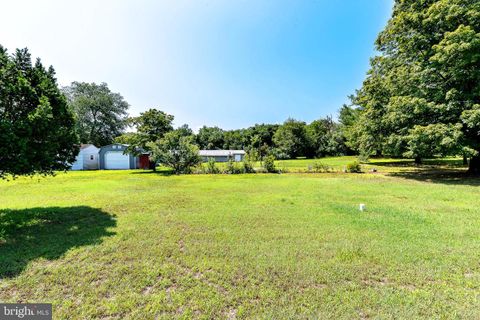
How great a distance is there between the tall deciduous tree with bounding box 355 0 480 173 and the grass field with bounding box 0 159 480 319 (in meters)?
6.73

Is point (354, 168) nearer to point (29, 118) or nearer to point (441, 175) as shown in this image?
point (441, 175)

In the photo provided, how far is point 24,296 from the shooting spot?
279 centimetres

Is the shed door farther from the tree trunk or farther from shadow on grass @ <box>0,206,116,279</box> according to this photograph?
the tree trunk

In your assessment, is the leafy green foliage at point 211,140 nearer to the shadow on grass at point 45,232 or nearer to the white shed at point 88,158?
the white shed at point 88,158

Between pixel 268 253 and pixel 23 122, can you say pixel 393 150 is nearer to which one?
pixel 268 253

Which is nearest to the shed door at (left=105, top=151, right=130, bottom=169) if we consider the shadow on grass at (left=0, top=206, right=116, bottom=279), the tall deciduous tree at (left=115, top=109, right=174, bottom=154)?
the tall deciduous tree at (left=115, top=109, right=174, bottom=154)

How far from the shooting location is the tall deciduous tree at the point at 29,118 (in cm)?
483

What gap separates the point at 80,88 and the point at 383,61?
4634 cm

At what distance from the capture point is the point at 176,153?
18.9m

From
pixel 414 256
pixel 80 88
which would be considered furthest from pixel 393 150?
pixel 80 88

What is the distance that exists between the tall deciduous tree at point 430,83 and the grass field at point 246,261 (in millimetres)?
6734

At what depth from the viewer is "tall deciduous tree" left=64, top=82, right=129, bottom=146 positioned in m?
A: 37.0

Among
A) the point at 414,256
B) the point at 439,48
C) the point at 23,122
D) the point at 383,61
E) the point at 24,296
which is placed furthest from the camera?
the point at 383,61

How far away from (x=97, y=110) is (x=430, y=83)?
44.6m
